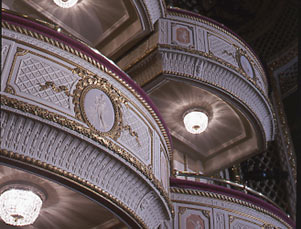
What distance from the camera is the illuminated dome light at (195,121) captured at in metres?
7.41

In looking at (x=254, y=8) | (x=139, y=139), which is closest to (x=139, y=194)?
(x=139, y=139)

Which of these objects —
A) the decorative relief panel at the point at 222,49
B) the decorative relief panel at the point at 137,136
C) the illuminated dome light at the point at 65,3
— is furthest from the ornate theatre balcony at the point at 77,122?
the decorative relief panel at the point at 222,49

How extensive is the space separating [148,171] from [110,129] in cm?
60

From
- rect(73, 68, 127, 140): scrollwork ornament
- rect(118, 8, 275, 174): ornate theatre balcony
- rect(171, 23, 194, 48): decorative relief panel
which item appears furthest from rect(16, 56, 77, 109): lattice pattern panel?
rect(171, 23, 194, 48): decorative relief panel

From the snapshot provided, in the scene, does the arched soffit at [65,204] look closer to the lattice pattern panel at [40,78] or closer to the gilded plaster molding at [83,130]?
the gilded plaster molding at [83,130]

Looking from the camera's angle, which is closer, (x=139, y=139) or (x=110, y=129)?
(x=110, y=129)

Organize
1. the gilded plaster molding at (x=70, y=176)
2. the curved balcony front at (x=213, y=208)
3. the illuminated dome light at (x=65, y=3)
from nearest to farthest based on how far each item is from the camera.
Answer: the gilded plaster molding at (x=70, y=176) < the curved balcony front at (x=213, y=208) < the illuminated dome light at (x=65, y=3)

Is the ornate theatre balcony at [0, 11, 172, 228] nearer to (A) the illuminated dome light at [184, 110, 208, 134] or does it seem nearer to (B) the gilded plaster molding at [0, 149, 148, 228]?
(B) the gilded plaster molding at [0, 149, 148, 228]

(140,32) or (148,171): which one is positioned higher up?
(140,32)

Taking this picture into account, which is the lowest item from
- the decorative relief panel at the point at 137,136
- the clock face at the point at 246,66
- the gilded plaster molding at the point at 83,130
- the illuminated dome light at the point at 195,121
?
the gilded plaster molding at the point at 83,130

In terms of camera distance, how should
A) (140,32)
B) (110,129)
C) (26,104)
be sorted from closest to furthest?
(26,104), (110,129), (140,32)

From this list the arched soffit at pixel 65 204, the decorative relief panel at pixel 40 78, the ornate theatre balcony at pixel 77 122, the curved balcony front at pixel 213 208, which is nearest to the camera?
the ornate theatre balcony at pixel 77 122

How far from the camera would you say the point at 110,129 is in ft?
14.0

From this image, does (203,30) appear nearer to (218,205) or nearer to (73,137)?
(218,205)
